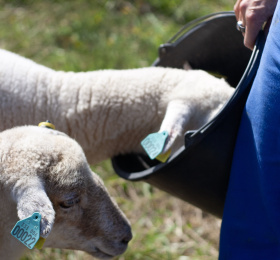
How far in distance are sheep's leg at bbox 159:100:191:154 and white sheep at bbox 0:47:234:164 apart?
5 cm

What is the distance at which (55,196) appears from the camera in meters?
1.76

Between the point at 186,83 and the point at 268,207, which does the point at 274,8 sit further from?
the point at 268,207

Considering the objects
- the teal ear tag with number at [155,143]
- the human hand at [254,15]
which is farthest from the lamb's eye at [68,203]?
the human hand at [254,15]

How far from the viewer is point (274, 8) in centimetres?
188

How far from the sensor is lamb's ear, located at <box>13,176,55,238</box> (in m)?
1.57

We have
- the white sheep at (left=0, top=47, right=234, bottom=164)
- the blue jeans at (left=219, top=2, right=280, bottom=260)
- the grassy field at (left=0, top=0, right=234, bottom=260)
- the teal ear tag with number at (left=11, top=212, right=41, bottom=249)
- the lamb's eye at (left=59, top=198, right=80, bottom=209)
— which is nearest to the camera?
the teal ear tag with number at (left=11, top=212, right=41, bottom=249)

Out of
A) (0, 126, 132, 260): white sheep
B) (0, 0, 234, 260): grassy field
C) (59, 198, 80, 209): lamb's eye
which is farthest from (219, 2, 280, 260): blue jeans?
(0, 0, 234, 260): grassy field

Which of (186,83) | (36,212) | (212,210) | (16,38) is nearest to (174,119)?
(186,83)

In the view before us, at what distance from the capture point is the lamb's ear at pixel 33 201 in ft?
5.16

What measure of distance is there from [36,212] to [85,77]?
43.3 inches

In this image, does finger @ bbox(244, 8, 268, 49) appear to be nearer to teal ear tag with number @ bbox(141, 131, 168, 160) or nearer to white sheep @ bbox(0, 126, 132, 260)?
teal ear tag with number @ bbox(141, 131, 168, 160)

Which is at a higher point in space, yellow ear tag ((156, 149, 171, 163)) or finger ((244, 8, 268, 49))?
finger ((244, 8, 268, 49))

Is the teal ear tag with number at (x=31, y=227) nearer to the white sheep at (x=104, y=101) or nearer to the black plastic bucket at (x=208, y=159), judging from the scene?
the black plastic bucket at (x=208, y=159)

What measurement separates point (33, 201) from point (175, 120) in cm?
84
